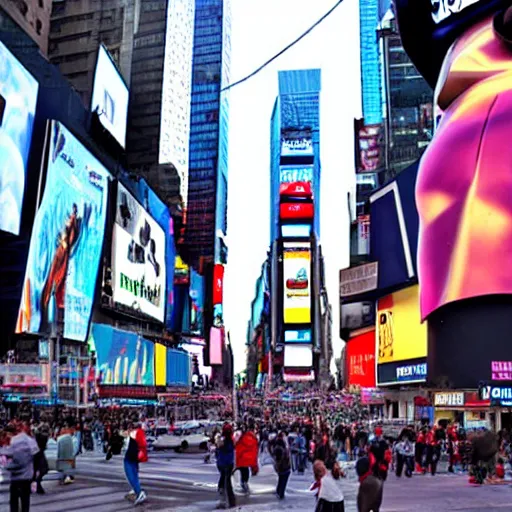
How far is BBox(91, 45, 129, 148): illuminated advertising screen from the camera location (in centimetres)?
6988

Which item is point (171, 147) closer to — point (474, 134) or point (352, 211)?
point (352, 211)

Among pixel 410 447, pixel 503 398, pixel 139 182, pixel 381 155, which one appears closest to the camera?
pixel 410 447

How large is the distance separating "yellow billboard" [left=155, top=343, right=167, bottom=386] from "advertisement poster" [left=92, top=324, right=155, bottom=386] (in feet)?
10.7

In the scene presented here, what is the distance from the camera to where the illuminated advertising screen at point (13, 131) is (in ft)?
156

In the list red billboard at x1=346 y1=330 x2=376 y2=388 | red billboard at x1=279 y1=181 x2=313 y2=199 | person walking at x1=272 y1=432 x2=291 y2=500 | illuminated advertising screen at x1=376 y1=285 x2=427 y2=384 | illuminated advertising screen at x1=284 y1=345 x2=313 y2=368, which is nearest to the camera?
person walking at x1=272 y1=432 x2=291 y2=500

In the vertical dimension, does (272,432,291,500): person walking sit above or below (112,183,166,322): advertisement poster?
A: below

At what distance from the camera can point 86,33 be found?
335 ft

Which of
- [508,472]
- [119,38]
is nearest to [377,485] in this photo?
[508,472]

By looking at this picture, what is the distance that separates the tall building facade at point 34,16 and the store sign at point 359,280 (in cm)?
4037

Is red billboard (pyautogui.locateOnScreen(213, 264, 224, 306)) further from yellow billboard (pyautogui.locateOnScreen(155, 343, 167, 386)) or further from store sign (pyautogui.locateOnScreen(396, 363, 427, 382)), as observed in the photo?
store sign (pyautogui.locateOnScreen(396, 363, 427, 382))

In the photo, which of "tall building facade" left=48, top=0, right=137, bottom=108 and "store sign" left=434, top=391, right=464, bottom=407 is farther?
"tall building facade" left=48, top=0, right=137, bottom=108

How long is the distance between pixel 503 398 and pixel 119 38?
74.7 m

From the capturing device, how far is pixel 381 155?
4405 inches

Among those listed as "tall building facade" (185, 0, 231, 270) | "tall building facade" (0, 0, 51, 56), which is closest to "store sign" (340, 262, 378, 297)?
"tall building facade" (0, 0, 51, 56)
